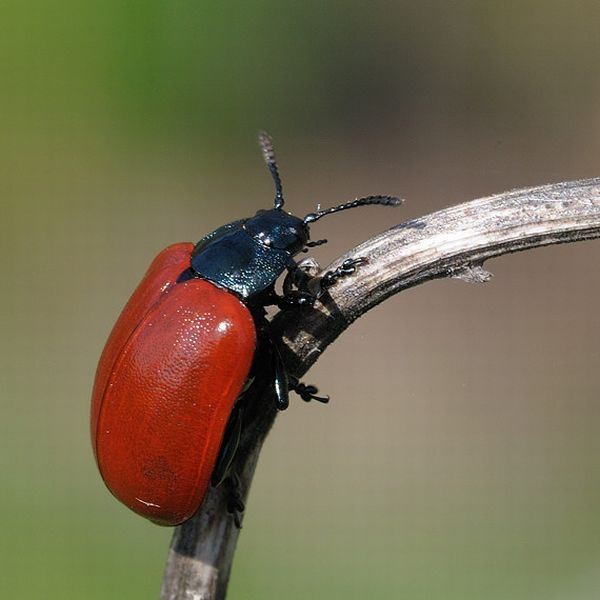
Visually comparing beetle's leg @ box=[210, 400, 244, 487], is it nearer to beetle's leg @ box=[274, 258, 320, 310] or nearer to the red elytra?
the red elytra

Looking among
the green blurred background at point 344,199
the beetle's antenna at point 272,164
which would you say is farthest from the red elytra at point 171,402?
the green blurred background at point 344,199

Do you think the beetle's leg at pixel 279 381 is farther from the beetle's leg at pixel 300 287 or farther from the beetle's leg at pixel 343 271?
the beetle's leg at pixel 343 271

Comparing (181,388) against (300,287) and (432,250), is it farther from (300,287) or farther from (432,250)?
(432,250)

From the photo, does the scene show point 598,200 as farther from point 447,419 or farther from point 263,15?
point 263,15

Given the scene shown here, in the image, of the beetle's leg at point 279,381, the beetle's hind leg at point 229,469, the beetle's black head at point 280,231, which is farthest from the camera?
the beetle's black head at point 280,231

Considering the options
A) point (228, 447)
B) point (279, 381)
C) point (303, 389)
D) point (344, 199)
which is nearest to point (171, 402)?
point (228, 447)

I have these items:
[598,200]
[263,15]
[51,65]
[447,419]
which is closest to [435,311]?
[447,419]
